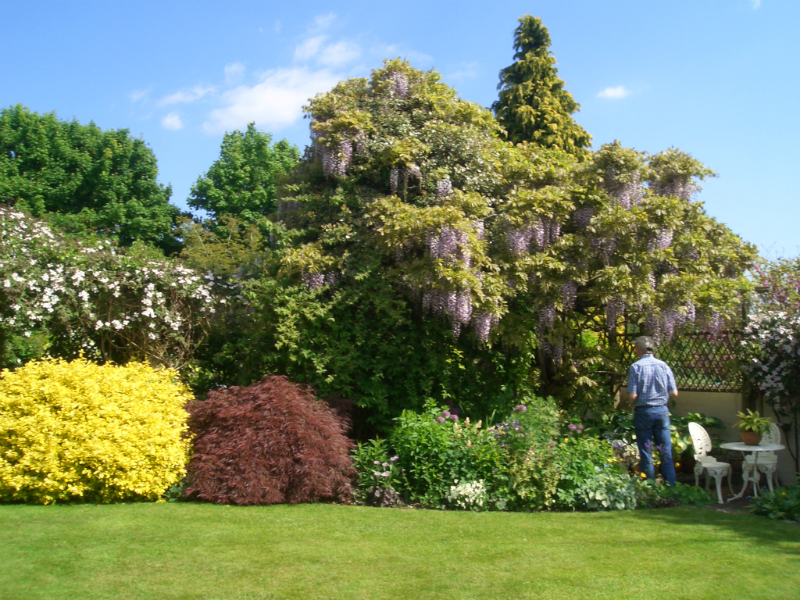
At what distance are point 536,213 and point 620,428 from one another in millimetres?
3215

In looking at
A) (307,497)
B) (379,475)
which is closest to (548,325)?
(379,475)

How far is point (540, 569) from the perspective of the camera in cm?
457

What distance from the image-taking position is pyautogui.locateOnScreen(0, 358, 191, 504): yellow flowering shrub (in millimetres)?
6539

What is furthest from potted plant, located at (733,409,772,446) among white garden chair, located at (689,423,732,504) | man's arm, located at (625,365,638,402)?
man's arm, located at (625,365,638,402)

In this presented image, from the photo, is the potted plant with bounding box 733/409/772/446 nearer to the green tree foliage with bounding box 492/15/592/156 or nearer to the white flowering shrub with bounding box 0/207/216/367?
the white flowering shrub with bounding box 0/207/216/367

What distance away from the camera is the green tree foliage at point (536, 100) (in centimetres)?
1827

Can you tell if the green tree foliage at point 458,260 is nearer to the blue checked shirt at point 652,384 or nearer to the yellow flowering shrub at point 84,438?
the blue checked shirt at point 652,384

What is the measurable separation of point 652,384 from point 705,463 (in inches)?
44.2

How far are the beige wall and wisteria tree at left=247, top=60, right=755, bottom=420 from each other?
4.36ft

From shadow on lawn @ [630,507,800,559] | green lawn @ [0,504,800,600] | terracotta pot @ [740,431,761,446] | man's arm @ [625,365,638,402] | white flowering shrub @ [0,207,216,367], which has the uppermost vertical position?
white flowering shrub @ [0,207,216,367]

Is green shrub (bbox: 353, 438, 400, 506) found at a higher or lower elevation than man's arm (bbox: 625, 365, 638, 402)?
lower

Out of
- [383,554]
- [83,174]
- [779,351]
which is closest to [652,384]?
[779,351]

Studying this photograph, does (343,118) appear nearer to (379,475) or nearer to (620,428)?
(379,475)

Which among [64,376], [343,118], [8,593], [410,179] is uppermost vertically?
[343,118]
